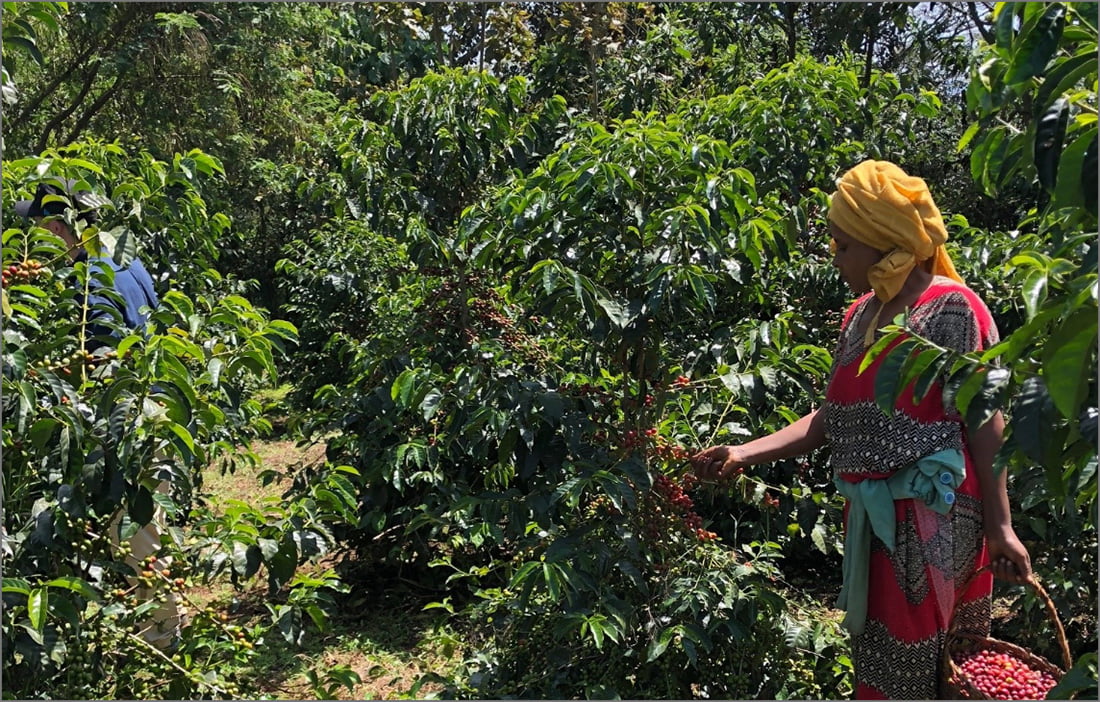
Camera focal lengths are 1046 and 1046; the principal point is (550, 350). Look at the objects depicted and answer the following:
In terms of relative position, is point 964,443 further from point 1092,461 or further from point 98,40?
point 98,40

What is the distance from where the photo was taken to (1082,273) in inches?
58.1

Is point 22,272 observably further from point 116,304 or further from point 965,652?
point 965,652

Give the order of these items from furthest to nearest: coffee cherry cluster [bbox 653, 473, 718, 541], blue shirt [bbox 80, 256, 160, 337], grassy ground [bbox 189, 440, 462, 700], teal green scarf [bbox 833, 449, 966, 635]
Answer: grassy ground [bbox 189, 440, 462, 700] < blue shirt [bbox 80, 256, 160, 337] < coffee cherry cluster [bbox 653, 473, 718, 541] < teal green scarf [bbox 833, 449, 966, 635]

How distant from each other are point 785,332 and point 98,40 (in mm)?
8315

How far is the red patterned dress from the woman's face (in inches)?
5.1

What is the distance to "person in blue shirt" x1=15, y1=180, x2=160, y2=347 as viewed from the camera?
2.43m

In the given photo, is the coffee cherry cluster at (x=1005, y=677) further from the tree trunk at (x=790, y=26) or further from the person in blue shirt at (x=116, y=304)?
the tree trunk at (x=790, y=26)

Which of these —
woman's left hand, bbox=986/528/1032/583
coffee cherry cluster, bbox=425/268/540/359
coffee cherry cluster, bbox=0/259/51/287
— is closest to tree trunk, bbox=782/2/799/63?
coffee cherry cluster, bbox=425/268/540/359

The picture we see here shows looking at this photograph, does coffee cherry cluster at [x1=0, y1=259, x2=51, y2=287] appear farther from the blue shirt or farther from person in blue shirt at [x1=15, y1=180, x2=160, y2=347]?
the blue shirt

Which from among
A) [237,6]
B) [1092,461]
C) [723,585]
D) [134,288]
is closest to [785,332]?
[723,585]

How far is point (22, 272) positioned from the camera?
227 centimetres

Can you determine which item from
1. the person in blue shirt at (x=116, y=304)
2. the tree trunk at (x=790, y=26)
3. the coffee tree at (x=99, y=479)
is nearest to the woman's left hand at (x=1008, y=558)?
the coffee tree at (x=99, y=479)

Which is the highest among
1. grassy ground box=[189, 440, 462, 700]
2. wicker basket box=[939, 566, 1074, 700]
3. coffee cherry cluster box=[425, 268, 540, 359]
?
coffee cherry cluster box=[425, 268, 540, 359]

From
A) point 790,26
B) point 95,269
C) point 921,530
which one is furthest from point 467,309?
point 790,26
